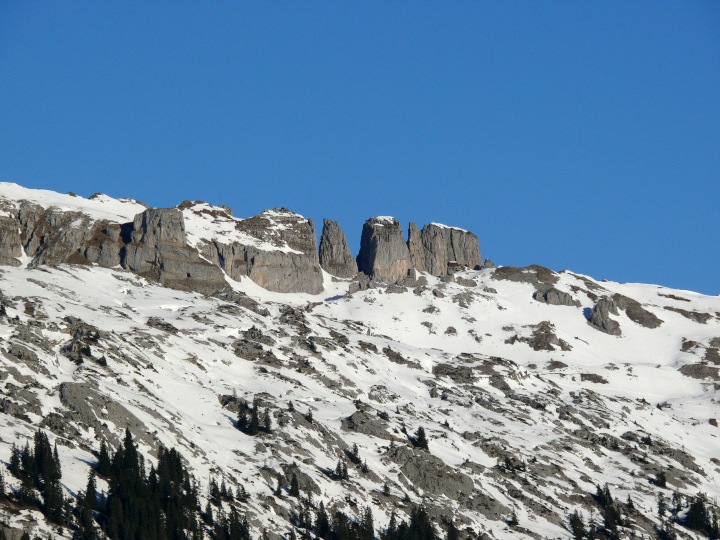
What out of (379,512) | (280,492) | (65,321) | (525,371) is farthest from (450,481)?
(525,371)

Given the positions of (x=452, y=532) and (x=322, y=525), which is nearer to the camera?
(x=322, y=525)

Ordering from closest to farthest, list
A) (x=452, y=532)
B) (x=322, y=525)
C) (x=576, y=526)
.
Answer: (x=322, y=525) < (x=452, y=532) < (x=576, y=526)

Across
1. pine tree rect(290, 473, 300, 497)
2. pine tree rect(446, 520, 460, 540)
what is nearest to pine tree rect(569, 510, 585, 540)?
pine tree rect(446, 520, 460, 540)

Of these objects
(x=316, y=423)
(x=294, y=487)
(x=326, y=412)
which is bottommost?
(x=294, y=487)

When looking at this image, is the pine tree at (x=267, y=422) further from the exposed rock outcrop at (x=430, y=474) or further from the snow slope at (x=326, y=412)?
the exposed rock outcrop at (x=430, y=474)

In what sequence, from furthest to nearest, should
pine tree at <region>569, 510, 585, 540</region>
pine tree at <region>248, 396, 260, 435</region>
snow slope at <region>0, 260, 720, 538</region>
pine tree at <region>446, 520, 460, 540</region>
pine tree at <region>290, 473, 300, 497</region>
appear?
pine tree at <region>248, 396, 260, 435</region> → pine tree at <region>569, 510, 585, 540</region> → pine tree at <region>446, 520, 460, 540</region> → snow slope at <region>0, 260, 720, 538</region> → pine tree at <region>290, 473, 300, 497</region>

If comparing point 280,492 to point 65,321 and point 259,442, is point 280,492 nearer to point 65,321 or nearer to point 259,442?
point 259,442

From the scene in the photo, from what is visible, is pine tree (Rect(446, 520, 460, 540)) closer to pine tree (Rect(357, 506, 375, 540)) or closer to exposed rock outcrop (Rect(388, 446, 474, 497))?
pine tree (Rect(357, 506, 375, 540))

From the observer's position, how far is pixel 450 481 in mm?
128875

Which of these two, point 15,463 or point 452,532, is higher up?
point 452,532

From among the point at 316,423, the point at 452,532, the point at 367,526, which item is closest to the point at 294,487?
the point at 367,526

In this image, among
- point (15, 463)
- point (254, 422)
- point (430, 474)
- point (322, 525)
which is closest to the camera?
point (15, 463)

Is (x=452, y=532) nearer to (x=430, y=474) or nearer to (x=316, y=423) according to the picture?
(x=430, y=474)

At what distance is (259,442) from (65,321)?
31.8m
